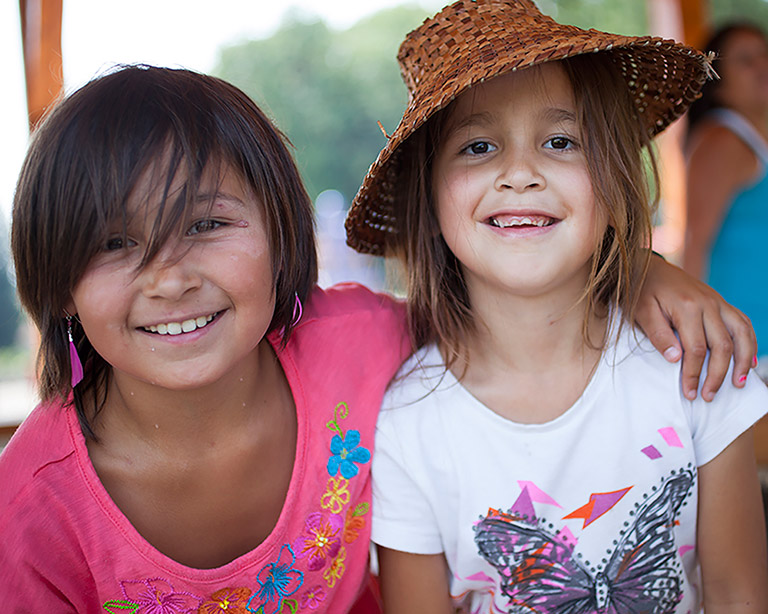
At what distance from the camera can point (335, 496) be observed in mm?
1392

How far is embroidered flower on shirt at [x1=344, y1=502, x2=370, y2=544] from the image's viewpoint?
4.65 ft

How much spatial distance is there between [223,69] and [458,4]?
6.09 metres

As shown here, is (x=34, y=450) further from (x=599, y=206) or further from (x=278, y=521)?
(x=599, y=206)

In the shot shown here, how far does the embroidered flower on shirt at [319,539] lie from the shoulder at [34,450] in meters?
0.44

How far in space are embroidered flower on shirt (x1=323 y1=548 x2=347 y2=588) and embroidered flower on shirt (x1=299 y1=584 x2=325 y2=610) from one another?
2 cm

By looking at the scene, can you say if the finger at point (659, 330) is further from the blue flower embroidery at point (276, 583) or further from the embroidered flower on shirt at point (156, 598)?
the embroidered flower on shirt at point (156, 598)

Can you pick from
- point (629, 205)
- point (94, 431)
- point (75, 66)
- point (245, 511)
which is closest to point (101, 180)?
point (94, 431)

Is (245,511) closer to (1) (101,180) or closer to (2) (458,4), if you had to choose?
(1) (101,180)

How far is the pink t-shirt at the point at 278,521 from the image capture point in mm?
1197

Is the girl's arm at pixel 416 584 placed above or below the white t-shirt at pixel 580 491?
below

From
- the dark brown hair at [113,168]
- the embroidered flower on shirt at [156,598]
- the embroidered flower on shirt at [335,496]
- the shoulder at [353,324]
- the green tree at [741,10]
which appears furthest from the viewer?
the green tree at [741,10]

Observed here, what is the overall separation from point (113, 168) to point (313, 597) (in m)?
0.87

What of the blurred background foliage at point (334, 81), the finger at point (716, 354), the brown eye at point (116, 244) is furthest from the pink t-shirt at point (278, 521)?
the blurred background foliage at point (334, 81)

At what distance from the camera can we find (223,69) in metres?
7.00
